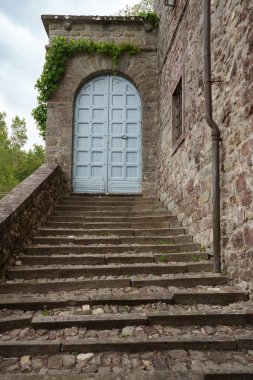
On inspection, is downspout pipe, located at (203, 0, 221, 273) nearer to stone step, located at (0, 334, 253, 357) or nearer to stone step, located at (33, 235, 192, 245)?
stone step, located at (33, 235, 192, 245)

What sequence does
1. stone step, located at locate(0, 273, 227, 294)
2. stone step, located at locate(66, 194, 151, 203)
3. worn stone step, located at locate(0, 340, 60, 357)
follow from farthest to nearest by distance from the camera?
1. stone step, located at locate(66, 194, 151, 203)
2. stone step, located at locate(0, 273, 227, 294)
3. worn stone step, located at locate(0, 340, 60, 357)

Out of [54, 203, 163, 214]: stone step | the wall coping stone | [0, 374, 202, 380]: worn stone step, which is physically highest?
the wall coping stone

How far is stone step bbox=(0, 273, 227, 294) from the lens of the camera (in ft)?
13.3

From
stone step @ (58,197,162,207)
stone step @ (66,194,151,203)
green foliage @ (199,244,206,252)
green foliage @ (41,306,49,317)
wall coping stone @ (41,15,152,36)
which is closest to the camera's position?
green foliage @ (41,306,49,317)

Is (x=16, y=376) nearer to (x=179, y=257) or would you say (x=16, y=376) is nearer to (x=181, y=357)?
(x=181, y=357)

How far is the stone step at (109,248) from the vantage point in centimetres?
510

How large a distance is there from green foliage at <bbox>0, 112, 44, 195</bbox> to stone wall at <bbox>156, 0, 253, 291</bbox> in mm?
12142

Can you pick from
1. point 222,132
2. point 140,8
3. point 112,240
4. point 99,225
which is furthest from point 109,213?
point 140,8

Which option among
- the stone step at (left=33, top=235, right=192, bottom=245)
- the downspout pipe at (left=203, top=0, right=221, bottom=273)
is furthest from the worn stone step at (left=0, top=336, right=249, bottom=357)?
the stone step at (left=33, top=235, right=192, bottom=245)

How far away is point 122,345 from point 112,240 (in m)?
2.66

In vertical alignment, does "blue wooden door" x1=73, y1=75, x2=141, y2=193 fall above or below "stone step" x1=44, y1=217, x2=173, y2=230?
above

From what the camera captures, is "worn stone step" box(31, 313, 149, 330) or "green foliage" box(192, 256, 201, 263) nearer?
"worn stone step" box(31, 313, 149, 330)

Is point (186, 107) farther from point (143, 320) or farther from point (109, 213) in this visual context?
point (143, 320)

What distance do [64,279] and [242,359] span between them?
2252mm
